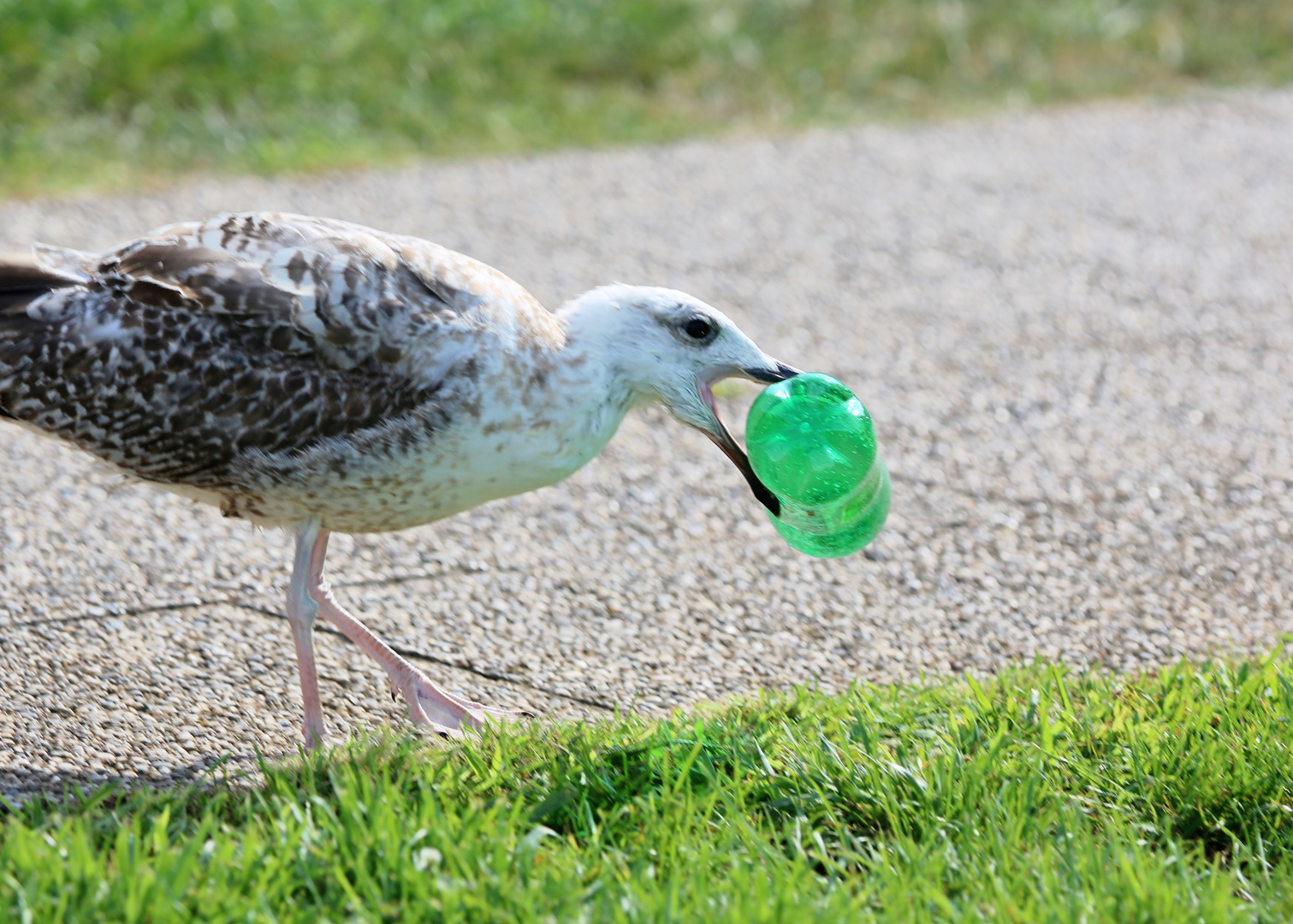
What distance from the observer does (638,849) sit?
3.70 metres

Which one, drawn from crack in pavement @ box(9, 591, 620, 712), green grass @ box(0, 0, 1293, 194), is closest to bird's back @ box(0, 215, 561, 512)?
crack in pavement @ box(9, 591, 620, 712)

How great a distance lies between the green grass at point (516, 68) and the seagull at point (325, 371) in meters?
4.87

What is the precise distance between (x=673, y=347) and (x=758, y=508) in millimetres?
1806

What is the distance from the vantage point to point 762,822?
13.0ft

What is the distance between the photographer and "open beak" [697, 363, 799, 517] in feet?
14.8

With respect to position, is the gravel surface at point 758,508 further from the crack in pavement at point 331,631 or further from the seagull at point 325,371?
the seagull at point 325,371

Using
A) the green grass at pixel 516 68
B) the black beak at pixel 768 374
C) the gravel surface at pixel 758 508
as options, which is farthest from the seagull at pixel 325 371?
the green grass at pixel 516 68

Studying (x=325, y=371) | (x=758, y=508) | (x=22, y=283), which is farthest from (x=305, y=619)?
(x=758, y=508)

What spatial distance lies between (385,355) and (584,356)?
0.56 metres

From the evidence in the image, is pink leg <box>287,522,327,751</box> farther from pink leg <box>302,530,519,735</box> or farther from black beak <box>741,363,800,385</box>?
black beak <box>741,363,800,385</box>

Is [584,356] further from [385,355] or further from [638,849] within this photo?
[638,849]

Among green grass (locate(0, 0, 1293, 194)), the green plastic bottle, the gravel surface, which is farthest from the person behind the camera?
green grass (locate(0, 0, 1293, 194))

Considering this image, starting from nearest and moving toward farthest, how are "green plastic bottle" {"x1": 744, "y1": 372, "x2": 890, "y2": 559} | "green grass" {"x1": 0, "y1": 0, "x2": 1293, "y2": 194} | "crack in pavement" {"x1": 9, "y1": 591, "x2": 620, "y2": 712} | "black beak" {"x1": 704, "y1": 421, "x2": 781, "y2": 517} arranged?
"green plastic bottle" {"x1": 744, "y1": 372, "x2": 890, "y2": 559}
"black beak" {"x1": 704, "y1": 421, "x2": 781, "y2": 517}
"crack in pavement" {"x1": 9, "y1": 591, "x2": 620, "y2": 712}
"green grass" {"x1": 0, "y1": 0, "x2": 1293, "y2": 194}

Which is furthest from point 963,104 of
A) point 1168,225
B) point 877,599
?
point 877,599
